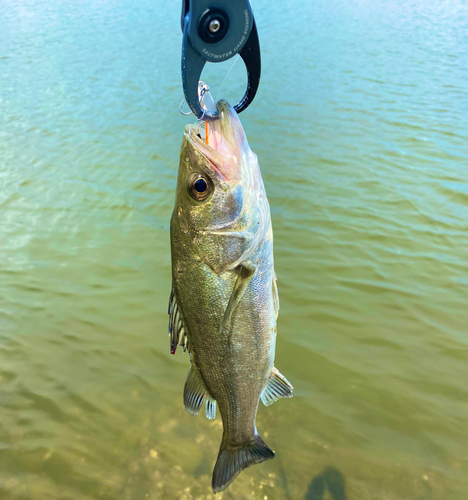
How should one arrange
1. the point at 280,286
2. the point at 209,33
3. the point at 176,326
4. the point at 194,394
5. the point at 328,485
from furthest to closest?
the point at 280,286 < the point at 328,485 < the point at 194,394 < the point at 176,326 < the point at 209,33

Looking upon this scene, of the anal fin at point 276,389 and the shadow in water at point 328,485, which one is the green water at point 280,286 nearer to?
the shadow in water at point 328,485

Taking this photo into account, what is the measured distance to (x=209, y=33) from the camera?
138 cm

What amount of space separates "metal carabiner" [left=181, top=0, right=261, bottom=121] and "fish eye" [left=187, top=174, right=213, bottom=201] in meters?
0.34

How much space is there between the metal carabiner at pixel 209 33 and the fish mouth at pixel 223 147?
9.3 inches

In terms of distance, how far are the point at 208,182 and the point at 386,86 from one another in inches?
376

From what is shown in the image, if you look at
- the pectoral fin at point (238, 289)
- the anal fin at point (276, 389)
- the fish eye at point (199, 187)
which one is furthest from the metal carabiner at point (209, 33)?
the anal fin at point (276, 389)

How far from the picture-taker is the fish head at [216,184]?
5.76ft

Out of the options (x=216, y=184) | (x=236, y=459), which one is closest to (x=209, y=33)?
(x=216, y=184)

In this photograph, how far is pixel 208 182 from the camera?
1.79m

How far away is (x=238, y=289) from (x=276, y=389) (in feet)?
2.37

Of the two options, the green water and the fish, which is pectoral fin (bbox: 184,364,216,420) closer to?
the fish

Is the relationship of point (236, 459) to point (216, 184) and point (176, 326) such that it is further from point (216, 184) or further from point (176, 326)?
point (216, 184)

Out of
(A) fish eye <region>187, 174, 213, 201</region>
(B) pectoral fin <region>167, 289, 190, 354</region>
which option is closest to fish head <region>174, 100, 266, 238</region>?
(A) fish eye <region>187, 174, 213, 201</region>

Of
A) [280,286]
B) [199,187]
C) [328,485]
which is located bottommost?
[328,485]
